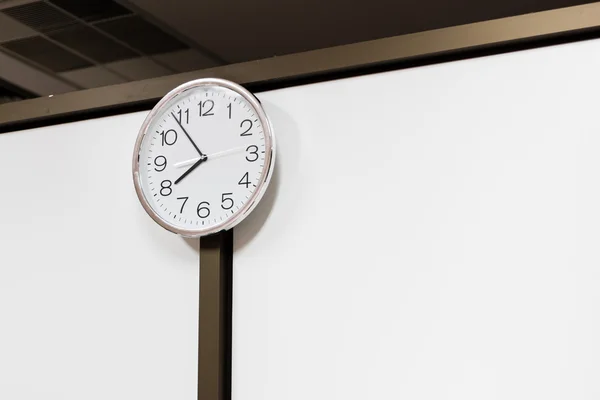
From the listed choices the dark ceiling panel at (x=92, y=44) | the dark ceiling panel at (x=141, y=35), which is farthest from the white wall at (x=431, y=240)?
the dark ceiling panel at (x=92, y=44)

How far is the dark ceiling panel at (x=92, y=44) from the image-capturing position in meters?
4.69

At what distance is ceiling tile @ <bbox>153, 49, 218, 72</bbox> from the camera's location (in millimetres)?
4992

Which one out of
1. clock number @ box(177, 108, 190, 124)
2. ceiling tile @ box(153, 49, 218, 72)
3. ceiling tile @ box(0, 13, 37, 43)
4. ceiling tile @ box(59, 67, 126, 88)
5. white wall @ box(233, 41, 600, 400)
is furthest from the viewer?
ceiling tile @ box(59, 67, 126, 88)

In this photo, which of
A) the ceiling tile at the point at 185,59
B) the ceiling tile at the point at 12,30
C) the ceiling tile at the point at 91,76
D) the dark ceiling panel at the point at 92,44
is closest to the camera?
the ceiling tile at the point at 12,30

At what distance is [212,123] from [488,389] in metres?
0.83

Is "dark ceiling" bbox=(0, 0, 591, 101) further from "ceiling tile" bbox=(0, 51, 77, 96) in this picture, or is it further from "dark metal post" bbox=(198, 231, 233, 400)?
"dark metal post" bbox=(198, 231, 233, 400)

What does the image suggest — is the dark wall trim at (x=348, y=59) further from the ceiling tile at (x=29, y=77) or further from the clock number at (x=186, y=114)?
the ceiling tile at (x=29, y=77)

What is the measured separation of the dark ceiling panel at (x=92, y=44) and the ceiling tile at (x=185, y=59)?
0.64ft

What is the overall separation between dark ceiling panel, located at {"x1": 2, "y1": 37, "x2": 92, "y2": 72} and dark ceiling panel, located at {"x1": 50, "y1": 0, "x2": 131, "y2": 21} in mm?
450

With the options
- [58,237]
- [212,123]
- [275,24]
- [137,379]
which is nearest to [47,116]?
[58,237]

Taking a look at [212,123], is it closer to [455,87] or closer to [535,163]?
[455,87]

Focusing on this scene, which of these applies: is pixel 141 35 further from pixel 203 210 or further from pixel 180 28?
pixel 203 210

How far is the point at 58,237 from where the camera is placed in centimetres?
200

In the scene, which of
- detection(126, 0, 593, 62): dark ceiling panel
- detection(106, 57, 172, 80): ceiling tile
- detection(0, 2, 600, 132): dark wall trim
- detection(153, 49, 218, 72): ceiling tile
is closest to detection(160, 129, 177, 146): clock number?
detection(0, 2, 600, 132): dark wall trim
